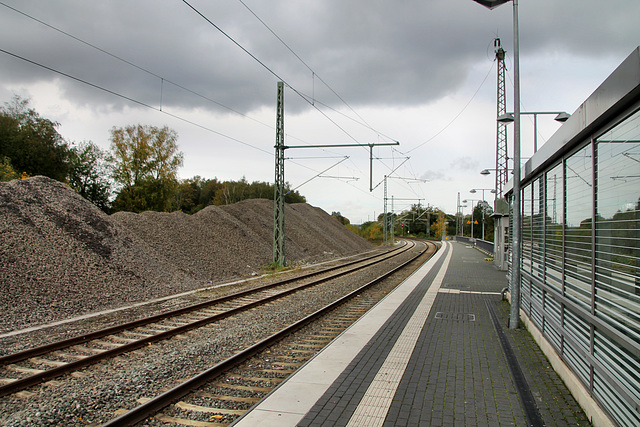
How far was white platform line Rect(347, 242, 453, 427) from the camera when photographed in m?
4.54

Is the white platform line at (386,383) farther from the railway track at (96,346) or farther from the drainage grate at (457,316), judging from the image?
the railway track at (96,346)

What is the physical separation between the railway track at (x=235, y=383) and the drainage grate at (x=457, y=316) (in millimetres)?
2402

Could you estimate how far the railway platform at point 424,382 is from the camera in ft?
14.9

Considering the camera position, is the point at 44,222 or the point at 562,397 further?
the point at 44,222

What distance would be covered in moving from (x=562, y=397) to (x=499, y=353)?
1.92 metres

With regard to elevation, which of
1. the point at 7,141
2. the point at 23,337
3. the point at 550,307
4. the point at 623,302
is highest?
the point at 7,141

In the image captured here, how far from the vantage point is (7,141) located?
124 ft

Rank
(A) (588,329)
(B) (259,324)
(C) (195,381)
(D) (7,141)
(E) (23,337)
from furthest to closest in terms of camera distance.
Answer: (D) (7,141)
(B) (259,324)
(E) (23,337)
(C) (195,381)
(A) (588,329)

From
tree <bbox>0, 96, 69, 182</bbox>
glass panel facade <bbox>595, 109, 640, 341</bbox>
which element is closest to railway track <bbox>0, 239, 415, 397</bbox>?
glass panel facade <bbox>595, 109, 640, 341</bbox>

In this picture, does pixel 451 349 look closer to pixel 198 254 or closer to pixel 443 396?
pixel 443 396

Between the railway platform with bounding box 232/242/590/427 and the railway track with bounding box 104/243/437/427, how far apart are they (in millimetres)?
404

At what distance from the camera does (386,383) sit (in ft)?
18.3

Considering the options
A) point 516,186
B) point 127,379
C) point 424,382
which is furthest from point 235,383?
point 516,186

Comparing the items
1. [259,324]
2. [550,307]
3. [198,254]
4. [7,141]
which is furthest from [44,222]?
[7,141]
